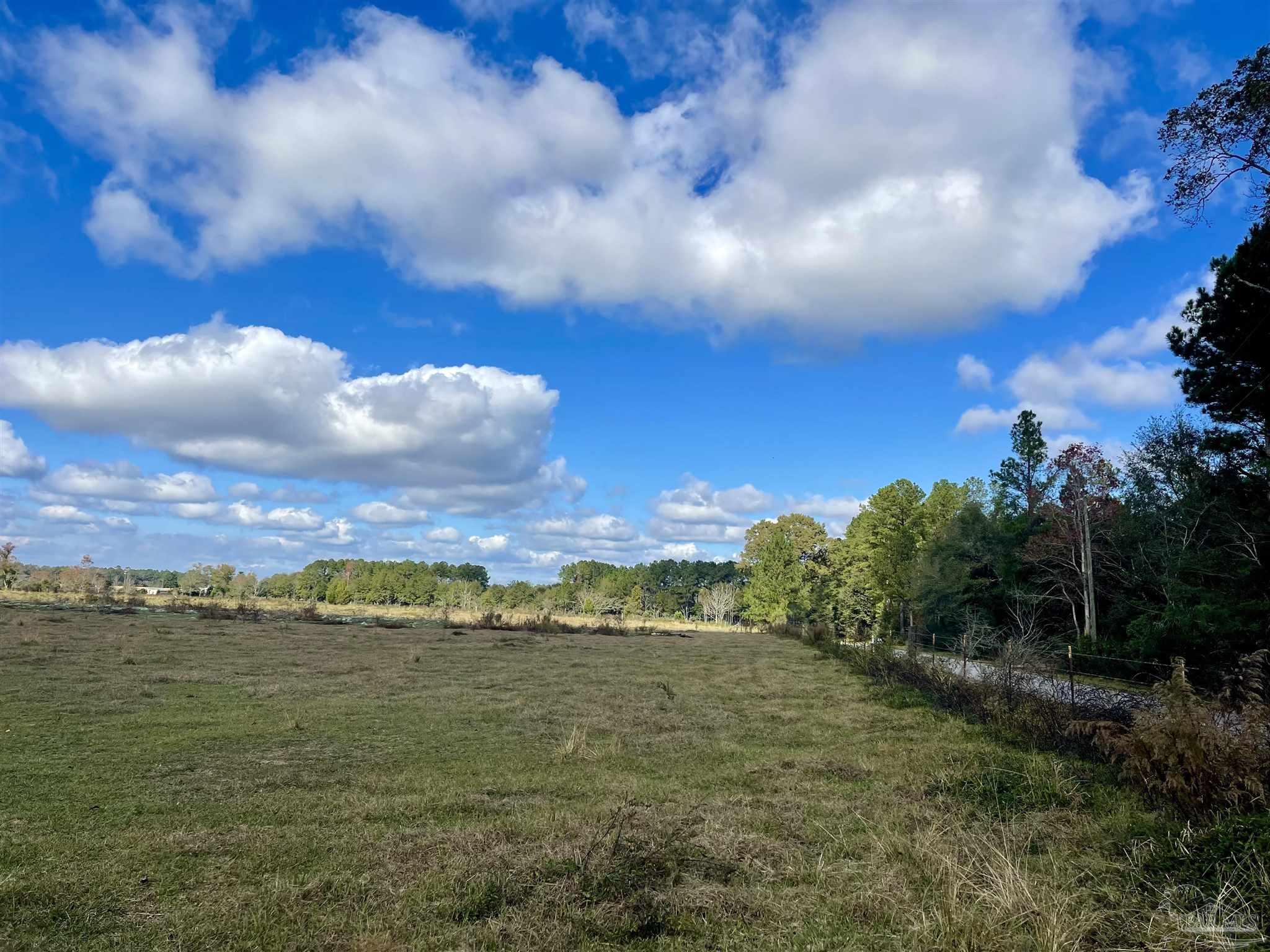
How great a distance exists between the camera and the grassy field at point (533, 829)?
5.22m

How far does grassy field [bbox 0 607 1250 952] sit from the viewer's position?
5.22 metres

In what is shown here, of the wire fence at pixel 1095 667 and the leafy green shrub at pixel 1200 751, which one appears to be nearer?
the leafy green shrub at pixel 1200 751

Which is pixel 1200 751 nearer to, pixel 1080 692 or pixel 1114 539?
pixel 1080 692

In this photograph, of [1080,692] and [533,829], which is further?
[1080,692]

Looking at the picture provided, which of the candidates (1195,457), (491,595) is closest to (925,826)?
(1195,457)

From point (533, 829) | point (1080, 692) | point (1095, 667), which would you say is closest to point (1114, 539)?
point (1095, 667)

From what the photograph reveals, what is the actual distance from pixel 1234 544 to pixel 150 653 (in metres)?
34.8

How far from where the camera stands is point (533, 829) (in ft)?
25.1

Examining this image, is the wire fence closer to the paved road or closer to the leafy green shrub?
the paved road

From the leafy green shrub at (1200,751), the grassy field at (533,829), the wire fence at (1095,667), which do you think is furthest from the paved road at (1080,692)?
the leafy green shrub at (1200,751)

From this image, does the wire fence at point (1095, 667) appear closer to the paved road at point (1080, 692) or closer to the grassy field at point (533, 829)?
the paved road at point (1080, 692)

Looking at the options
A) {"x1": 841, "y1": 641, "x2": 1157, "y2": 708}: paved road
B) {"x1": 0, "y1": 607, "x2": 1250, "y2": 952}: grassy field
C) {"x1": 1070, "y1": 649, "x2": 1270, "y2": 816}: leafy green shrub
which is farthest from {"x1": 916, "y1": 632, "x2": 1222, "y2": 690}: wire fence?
{"x1": 0, "y1": 607, "x2": 1250, "y2": 952}: grassy field

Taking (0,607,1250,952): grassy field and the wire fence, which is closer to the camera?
(0,607,1250,952): grassy field

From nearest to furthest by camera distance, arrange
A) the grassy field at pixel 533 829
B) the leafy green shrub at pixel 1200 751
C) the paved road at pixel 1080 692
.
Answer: the grassy field at pixel 533 829
the leafy green shrub at pixel 1200 751
the paved road at pixel 1080 692
